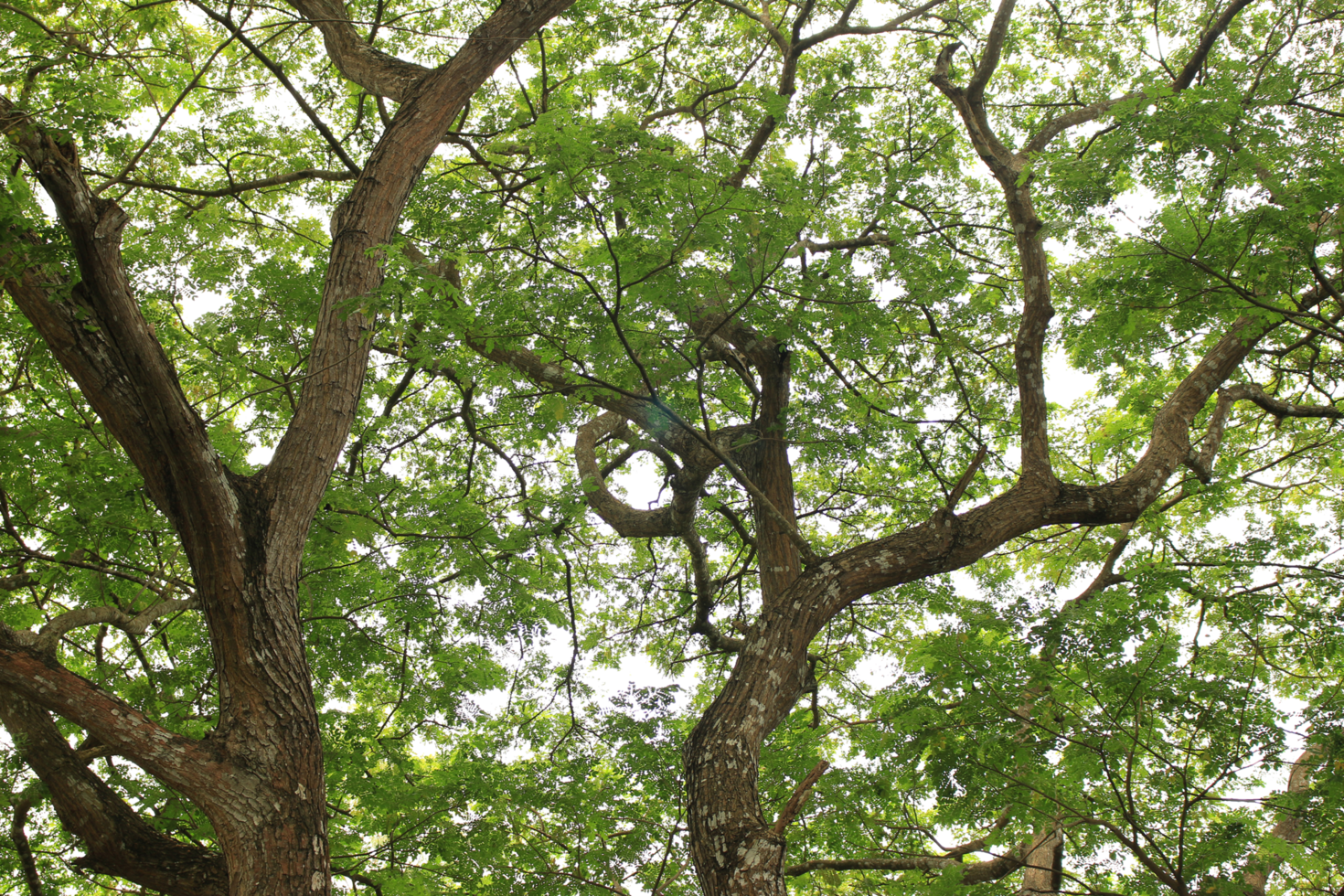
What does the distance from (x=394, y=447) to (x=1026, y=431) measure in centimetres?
518

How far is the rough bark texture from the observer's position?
3285mm

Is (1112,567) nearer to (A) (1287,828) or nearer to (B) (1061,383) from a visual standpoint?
(B) (1061,383)

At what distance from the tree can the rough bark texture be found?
1.4 inches

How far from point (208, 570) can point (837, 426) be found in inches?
160

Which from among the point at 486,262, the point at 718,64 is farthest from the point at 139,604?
the point at 718,64

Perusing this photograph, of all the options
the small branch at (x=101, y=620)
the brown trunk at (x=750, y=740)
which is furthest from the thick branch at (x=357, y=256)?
the brown trunk at (x=750, y=740)

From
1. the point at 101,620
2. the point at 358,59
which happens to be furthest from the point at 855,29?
the point at 101,620

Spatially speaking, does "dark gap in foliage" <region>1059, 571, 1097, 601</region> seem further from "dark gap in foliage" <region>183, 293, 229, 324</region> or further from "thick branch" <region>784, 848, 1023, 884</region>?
"dark gap in foliage" <region>183, 293, 229, 324</region>

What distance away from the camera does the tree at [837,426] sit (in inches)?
176

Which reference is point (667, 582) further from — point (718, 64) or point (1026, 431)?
point (718, 64)

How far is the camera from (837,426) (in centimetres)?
614

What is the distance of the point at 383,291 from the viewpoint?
12.7 ft

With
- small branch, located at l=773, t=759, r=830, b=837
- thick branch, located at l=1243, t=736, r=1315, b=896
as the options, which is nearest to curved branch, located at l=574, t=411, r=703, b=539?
small branch, located at l=773, t=759, r=830, b=837

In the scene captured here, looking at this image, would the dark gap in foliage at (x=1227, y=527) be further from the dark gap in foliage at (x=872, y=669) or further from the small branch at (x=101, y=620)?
the small branch at (x=101, y=620)
